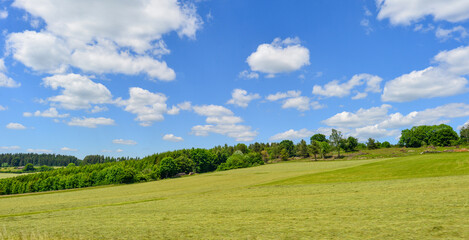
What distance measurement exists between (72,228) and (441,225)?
22.0m

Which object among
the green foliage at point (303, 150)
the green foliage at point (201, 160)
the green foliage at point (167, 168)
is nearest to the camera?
the green foliage at point (167, 168)

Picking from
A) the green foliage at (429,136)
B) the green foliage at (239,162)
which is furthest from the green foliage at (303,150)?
the green foliage at (429,136)

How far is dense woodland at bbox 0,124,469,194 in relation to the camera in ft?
383

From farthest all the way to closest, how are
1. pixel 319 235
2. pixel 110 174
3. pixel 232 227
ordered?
1. pixel 110 174
2. pixel 232 227
3. pixel 319 235

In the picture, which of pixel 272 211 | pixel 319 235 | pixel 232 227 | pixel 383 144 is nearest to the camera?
pixel 319 235

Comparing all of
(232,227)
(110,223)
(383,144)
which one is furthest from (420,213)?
(383,144)

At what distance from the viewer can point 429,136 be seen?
16950 centimetres

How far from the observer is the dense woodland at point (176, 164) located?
116825mm

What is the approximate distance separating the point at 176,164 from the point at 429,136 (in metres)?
170

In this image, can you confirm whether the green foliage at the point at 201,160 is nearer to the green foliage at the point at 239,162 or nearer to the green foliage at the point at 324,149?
the green foliage at the point at 239,162

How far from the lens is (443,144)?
146 metres

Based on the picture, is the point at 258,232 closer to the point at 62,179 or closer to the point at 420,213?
the point at 420,213

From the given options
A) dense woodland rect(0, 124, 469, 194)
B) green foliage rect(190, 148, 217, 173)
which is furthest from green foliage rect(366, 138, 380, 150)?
green foliage rect(190, 148, 217, 173)

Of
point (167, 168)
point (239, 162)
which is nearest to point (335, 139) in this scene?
point (239, 162)
